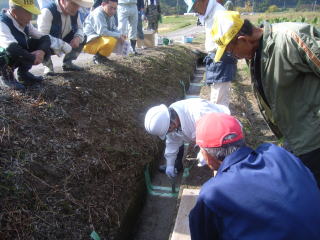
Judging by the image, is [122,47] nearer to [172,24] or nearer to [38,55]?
[38,55]

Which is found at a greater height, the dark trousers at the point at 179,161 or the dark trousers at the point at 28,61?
the dark trousers at the point at 28,61

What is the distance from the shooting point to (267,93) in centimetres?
224

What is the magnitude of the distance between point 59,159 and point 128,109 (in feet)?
5.21

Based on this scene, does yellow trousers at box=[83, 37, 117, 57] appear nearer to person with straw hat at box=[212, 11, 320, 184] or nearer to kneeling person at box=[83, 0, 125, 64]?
kneeling person at box=[83, 0, 125, 64]

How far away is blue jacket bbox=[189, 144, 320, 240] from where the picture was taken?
1.23 metres

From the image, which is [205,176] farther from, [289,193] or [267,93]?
[289,193]

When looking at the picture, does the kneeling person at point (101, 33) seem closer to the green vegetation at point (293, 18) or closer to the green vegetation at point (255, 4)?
the green vegetation at point (293, 18)

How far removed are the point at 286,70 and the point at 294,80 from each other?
11 centimetres

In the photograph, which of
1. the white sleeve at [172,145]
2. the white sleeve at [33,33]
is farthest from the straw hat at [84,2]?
the white sleeve at [172,145]

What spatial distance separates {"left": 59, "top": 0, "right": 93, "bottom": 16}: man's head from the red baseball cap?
3.13 meters

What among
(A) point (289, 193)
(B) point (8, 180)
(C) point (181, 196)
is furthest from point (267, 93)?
(B) point (8, 180)

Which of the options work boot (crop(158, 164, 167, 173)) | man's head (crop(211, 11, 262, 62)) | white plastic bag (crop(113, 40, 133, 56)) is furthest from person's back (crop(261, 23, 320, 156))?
white plastic bag (crop(113, 40, 133, 56))

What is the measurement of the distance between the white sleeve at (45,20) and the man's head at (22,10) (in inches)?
26.7

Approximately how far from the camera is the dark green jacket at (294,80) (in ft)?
6.09
